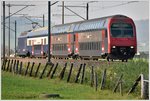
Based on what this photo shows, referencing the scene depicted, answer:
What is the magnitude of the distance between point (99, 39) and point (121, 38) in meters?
1.71

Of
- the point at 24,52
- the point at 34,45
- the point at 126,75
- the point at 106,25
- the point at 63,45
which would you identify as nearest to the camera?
the point at 126,75

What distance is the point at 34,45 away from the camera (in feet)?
185

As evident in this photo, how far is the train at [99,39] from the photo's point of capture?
36.7 metres

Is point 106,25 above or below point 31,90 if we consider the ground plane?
above

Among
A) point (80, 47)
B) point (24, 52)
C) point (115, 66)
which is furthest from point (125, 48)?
point (24, 52)

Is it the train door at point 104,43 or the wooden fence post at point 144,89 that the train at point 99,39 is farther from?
the wooden fence post at point 144,89

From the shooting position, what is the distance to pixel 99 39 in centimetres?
3759

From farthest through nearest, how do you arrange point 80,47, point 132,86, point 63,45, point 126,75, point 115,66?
point 63,45, point 80,47, point 115,66, point 126,75, point 132,86

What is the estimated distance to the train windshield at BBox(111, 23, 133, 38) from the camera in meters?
37.2

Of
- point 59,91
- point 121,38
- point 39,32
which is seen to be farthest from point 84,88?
point 39,32

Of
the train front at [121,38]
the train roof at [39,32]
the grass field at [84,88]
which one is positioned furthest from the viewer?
the train roof at [39,32]

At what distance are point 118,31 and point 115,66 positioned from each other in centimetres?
1020

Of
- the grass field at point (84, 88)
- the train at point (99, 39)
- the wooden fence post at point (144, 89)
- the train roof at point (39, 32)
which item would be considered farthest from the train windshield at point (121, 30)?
the wooden fence post at point (144, 89)

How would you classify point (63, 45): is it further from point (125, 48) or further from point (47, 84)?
Answer: point (47, 84)
